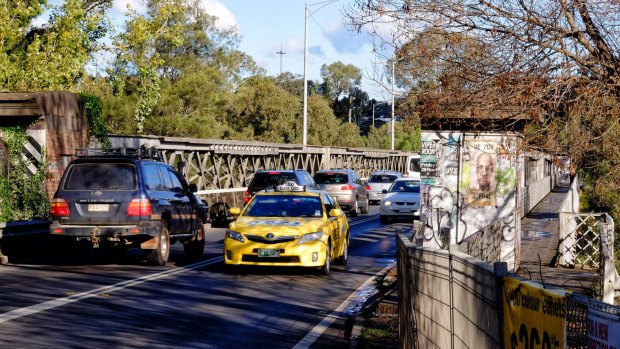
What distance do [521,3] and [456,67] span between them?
1076mm

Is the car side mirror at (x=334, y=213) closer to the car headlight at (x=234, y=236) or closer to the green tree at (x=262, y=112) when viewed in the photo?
the car headlight at (x=234, y=236)

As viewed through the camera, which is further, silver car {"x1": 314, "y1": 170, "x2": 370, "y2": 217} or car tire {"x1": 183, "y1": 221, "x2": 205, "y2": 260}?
silver car {"x1": 314, "y1": 170, "x2": 370, "y2": 217}

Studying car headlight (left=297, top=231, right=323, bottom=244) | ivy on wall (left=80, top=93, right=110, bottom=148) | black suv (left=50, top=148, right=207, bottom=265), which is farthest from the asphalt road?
ivy on wall (left=80, top=93, right=110, bottom=148)

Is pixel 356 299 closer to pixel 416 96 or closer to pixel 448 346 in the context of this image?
pixel 416 96

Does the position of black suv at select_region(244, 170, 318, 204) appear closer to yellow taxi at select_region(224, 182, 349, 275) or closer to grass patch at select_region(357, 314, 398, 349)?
yellow taxi at select_region(224, 182, 349, 275)

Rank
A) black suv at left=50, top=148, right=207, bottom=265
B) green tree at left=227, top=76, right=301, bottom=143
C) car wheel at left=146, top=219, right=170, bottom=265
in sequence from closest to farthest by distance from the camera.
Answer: black suv at left=50, top=148, right=207, bottom=265, car wheel at left=146, top=219, right=170, bottom=265, green tree at left=227, top=76, right=301, bottom=143

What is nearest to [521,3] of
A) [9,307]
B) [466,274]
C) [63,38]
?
[466,274]

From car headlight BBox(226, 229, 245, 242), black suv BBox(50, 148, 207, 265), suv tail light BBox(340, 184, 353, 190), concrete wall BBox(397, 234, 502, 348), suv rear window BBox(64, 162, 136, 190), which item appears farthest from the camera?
suv tail light BBox(340, 184, 353, 190)

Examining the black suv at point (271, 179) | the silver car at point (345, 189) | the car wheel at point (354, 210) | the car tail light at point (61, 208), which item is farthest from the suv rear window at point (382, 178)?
the car tail light at point (61, 208)

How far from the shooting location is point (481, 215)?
18203 millimetres

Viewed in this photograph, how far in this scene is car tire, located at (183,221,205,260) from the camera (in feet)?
67.7

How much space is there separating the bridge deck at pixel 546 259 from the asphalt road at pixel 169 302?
283 centimetres

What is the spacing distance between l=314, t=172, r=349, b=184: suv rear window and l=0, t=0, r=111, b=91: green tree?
413 inches

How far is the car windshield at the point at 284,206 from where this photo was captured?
18.5m
